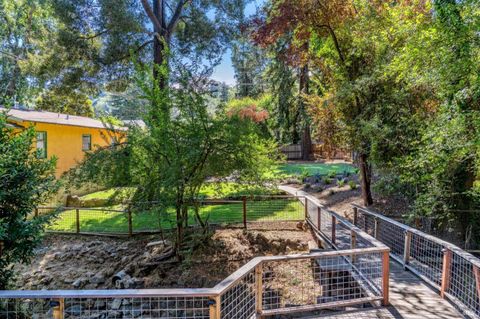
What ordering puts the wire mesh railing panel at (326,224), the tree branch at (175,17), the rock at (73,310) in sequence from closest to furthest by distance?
the rock at (73,310), the wire mesh railing panel at (326,224), the tree branch at (175,17)

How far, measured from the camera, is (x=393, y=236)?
616 centimetres

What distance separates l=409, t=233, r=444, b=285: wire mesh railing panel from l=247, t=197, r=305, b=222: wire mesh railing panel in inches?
161

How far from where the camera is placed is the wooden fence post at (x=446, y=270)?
398 cm

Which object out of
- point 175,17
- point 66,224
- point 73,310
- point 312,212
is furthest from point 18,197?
point 175,17

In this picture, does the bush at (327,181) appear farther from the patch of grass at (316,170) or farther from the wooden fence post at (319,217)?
the wooden fence post at (319,217)

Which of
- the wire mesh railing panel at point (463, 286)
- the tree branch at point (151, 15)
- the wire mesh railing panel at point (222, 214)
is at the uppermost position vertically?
the tree branch at point (151, 15)

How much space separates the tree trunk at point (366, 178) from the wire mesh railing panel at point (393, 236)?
247cm

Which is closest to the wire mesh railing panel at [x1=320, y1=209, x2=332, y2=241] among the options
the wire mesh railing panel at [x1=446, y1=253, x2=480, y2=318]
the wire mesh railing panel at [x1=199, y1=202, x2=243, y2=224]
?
the wire mesh railing panel at [x1=446, y1=253, x2=480, y2=318]

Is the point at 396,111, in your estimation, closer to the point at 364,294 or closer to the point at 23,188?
the point at 364,294

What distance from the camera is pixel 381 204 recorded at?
29.4ft

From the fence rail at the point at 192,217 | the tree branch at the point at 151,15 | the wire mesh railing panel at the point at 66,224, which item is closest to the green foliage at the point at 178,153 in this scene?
the fence rail at the point at 192,217

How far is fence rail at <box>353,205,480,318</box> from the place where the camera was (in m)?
3.78

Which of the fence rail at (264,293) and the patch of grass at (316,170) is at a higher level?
the patch of grass at (316,170)

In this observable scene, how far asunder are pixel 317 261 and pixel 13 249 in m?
4.82
